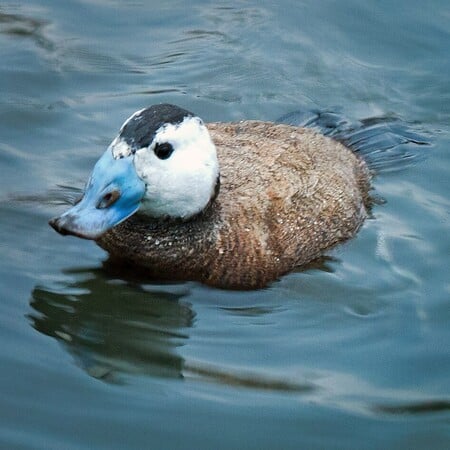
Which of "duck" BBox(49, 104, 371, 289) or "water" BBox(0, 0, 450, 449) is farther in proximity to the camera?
"duck" BBox(49, 104, 371, 289)

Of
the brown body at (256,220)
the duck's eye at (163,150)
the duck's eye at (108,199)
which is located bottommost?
the brown body at (256,220)

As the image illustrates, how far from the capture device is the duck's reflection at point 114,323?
234 inches

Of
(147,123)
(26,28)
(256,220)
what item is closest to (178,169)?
(147,123)

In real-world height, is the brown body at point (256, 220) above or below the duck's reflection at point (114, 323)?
above

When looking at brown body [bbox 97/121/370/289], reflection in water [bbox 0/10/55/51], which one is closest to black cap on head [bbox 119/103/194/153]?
brown body [bbox 97/121/370/289]

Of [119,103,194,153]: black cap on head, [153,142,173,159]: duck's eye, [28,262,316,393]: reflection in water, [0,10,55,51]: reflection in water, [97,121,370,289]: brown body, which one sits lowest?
[28,262,316,393]: reflection in water

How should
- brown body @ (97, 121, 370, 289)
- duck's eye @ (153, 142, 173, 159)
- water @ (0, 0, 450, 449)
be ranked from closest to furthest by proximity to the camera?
water @ (0, 0, 450, 449) → duck's eye @ (153, 142, 173, 159) → brown body @ (97, 121, 370, 289)

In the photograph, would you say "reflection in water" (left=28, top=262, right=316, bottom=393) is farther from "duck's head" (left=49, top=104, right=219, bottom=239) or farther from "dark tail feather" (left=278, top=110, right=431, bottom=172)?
"dark tail feather" (left=278, top=110, right=431, bottom=172)

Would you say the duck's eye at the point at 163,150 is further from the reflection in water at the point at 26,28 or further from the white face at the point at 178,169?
the reflection in water at the point at 26,28

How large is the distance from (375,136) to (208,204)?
7.65 feet

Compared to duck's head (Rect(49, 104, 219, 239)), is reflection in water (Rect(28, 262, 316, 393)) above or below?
below

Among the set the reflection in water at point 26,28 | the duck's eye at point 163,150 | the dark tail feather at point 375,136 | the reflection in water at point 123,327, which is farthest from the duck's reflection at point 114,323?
the reflection in water at point 26,28

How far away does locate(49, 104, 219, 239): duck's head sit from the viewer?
6.55m

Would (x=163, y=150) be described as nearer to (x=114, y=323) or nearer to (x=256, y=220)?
(x=256, y=220)
